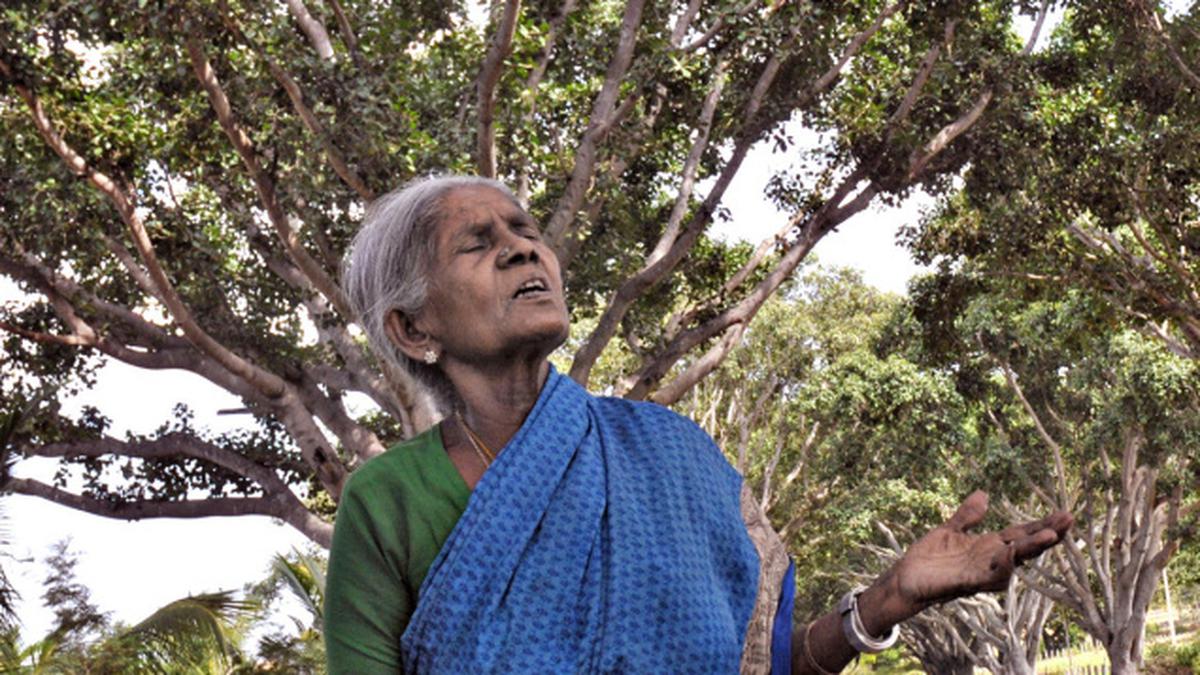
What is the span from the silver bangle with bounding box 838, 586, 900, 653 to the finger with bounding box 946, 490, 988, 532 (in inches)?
7.5

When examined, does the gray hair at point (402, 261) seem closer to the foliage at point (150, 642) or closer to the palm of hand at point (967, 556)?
the palm of hand at point (967, 556)

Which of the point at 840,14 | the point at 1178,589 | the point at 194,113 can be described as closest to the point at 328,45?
the point at 194,113

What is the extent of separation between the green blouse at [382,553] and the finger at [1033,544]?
0.77m

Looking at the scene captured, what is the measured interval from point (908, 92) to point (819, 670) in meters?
11.1

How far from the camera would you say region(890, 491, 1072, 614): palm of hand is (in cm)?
188

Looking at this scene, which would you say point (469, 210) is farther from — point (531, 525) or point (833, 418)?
point (833, 418)

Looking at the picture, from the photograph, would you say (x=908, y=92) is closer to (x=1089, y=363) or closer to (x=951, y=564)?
(x=1089, y=363)

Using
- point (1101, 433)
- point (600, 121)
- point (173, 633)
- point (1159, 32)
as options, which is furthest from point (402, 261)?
point (1101, 433)

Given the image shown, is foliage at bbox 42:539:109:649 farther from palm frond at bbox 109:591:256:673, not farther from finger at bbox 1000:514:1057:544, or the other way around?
finger at bbox 1000:514:1057:544

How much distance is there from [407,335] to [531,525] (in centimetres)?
47

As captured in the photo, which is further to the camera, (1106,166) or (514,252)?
(1106,166)

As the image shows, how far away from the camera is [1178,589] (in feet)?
183

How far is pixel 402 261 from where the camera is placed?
2.25 m

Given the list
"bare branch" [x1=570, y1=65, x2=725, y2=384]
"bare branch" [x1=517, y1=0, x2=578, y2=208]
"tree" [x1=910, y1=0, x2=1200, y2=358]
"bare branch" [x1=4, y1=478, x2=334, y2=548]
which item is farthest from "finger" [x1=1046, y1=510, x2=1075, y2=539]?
"bare branch" [x1=4, y1=478, x2=334, y2=548]
